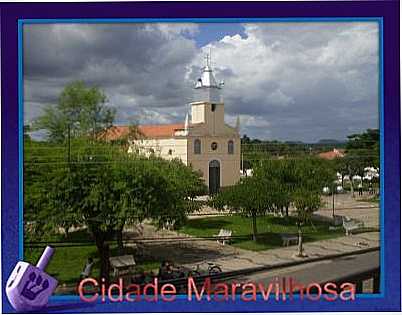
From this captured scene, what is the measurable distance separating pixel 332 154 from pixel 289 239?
84cm

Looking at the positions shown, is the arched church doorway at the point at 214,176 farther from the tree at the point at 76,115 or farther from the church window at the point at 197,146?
the tree at the point at 76,115

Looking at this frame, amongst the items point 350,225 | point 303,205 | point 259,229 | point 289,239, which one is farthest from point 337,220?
point 259,229

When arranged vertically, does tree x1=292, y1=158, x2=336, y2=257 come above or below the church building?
below

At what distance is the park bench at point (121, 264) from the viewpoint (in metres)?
5.57

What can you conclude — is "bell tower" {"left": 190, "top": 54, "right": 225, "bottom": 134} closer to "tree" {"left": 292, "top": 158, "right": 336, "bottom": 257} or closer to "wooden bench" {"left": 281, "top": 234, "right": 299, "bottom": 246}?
"tree" {"left": 292, "top": 158, "right": 336, "bottom": 257}

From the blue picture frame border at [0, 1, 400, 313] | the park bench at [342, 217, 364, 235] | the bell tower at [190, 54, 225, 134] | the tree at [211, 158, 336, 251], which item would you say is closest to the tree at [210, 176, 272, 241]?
the tree at [211, 158, 336, 251]

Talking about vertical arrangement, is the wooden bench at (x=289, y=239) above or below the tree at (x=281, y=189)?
below

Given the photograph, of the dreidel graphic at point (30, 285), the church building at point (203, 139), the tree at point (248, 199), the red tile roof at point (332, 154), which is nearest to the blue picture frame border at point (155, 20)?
the dreidel graphic at point (30, 285)

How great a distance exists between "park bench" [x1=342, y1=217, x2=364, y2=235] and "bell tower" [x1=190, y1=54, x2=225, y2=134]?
144cm

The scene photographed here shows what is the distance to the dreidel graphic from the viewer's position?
16.8ft

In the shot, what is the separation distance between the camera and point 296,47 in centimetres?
554

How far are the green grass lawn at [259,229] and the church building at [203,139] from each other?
0.30 metres

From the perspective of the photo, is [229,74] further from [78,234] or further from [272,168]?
[78,234]

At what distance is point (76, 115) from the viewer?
5.54 m
